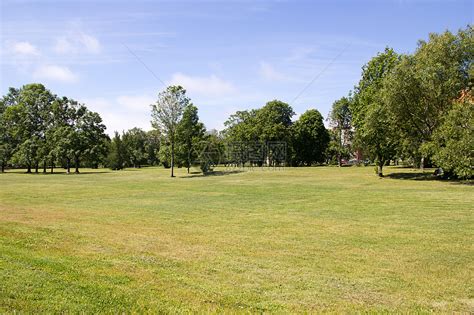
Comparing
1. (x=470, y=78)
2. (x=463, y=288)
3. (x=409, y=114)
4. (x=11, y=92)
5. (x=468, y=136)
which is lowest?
(x=463, y=288)

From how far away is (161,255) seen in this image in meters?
11.0

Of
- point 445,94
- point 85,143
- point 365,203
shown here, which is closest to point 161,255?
point 365,203

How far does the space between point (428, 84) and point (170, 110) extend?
3444 centimetres

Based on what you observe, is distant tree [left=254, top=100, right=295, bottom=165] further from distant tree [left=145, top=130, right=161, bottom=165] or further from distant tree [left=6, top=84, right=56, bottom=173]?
distant tree [left=145, top=130, right=161, bottom=165]

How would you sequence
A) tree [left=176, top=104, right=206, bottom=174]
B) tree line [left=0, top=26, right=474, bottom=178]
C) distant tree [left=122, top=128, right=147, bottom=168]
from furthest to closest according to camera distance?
distant tree [left=122, top=128, right=147, bottom=168], tree [left=176, top=104, right=206, bottom=174], tree line [left=0, top=26, right=474, bottom=178]

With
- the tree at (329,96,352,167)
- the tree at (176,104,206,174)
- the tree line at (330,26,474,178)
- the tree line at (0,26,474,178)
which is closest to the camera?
the tree line at (330,26,474,178)

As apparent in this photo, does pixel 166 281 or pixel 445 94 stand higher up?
pixel 445 94

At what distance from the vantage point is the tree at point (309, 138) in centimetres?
9044

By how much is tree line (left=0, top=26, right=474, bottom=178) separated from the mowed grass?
73.5 ft

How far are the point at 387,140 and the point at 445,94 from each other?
27.4 ft

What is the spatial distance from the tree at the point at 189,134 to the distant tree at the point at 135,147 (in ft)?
166

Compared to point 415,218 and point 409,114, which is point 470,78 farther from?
point 415,218

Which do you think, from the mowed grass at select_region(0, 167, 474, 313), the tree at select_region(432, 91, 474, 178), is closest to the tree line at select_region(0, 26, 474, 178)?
the tree at select_region(432, 91, 474, 178)

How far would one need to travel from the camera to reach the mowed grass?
7207 millimetres
